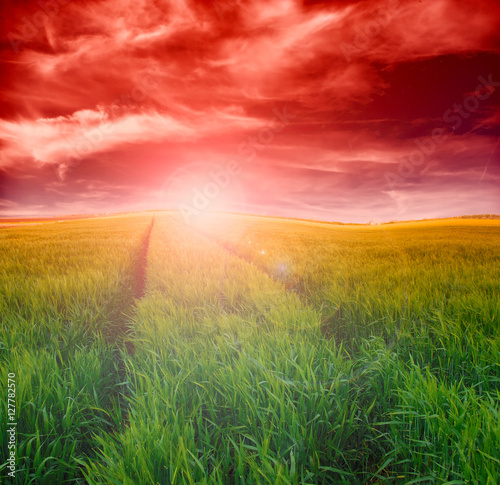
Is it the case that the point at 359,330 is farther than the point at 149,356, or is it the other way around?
the point at 359,330

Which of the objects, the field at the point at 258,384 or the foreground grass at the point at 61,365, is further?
the foreground grass at the point at 61,365

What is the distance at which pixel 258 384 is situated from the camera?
1828 mm

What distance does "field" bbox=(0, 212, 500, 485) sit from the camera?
4.77 ft

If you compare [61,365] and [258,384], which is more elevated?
[258,384]

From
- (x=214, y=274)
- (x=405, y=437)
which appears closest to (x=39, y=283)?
(x=214, y=274)

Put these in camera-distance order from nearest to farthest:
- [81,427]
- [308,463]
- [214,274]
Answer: [308,463] < [81,427] < [214,274]

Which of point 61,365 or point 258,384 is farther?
point 61,365

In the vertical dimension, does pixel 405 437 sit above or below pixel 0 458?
above

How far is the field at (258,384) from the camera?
57.2 inches

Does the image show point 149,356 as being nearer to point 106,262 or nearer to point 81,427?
point 81,427

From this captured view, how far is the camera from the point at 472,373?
2268mm

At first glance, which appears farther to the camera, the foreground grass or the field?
the foreground grass

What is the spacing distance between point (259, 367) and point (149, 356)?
1185 mm

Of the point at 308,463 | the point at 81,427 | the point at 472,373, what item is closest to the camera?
the point at 308,463
